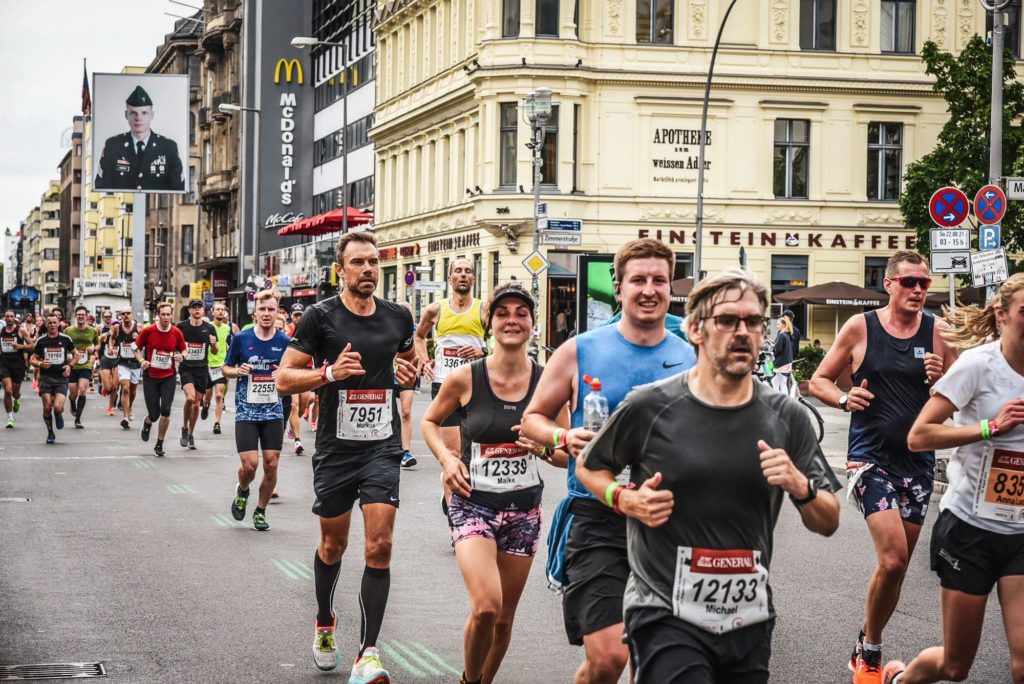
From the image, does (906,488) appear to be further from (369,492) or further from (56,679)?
(56,679)

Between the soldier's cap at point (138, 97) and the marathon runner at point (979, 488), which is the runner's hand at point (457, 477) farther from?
the soldier's cap at point (138, 97)

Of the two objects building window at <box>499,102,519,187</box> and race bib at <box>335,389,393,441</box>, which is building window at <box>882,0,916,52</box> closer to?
building window at <box>499,102,519,187</box>

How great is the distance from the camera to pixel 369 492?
748 centimetres

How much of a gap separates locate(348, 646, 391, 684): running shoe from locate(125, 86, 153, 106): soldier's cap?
43.9 m

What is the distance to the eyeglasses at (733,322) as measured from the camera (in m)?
4.28

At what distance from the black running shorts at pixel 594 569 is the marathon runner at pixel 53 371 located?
17573 mm

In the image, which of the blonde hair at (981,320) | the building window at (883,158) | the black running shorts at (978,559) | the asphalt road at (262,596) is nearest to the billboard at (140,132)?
the building window at (883,158)

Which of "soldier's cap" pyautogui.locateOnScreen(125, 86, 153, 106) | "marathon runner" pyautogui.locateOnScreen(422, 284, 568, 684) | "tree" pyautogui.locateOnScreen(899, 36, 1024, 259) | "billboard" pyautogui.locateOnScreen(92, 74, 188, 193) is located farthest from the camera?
"soldier's cap" pyautogui.locateOnScreen(125, 86, 153, 106)

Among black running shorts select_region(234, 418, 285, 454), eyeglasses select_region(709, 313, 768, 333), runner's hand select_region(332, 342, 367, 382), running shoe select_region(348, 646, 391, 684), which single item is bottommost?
running shoe select_region(348, 646, 391, 684)

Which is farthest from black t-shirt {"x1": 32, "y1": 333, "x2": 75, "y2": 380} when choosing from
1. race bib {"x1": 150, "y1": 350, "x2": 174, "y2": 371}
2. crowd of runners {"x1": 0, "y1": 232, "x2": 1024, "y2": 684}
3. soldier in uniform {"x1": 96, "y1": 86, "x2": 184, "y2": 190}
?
soldier in uniform {"x1": 96, "y1": 86, "x2": 184, "y2": 190}

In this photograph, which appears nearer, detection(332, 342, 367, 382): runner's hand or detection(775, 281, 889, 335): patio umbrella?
detection(332, 342, 367, 382): runner's hand

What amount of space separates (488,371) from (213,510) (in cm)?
768

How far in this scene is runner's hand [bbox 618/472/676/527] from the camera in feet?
13.7

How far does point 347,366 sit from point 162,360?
13890 mm
